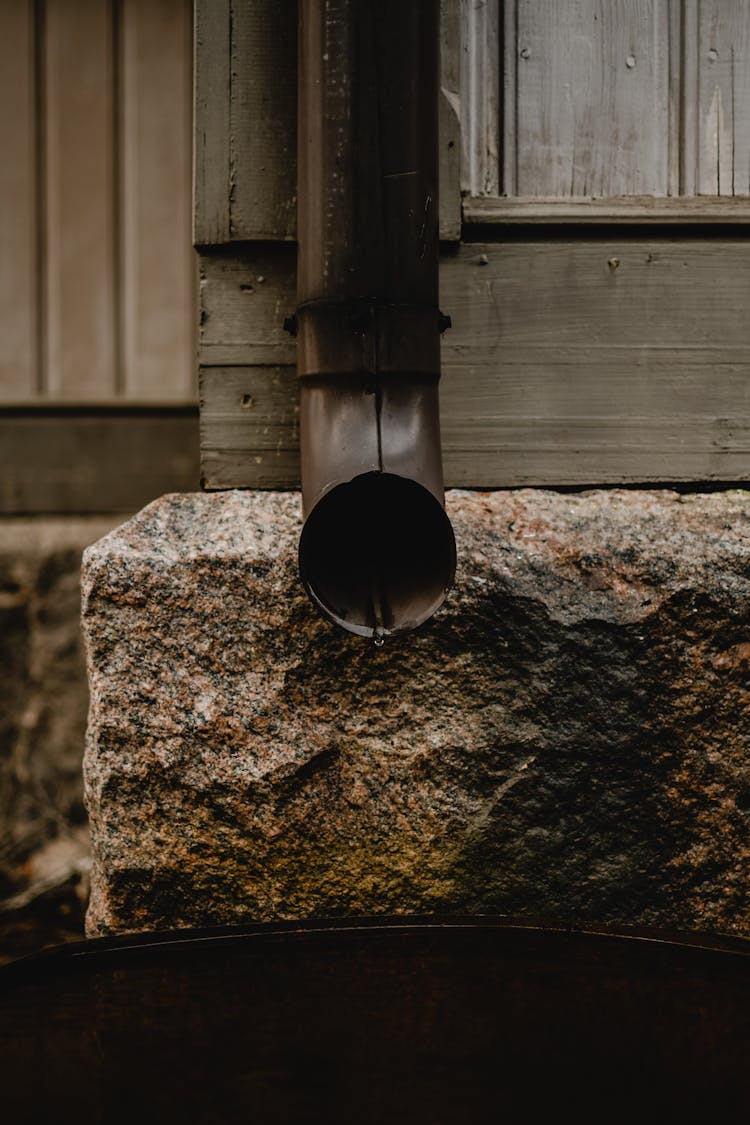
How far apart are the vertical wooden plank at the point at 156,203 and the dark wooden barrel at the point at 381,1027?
2.55m

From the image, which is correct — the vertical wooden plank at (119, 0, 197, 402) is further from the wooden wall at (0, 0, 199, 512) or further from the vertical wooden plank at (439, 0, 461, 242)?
the vertical wooden plank at (439, 0, 461, 242)

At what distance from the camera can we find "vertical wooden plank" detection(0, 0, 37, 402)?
3371 millimetres

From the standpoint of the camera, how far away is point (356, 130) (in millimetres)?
1701

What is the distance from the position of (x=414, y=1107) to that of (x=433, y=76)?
1.70m

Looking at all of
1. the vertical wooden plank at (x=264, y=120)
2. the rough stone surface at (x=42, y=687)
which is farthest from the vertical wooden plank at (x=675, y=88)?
the rough stone surface at (x=42, y=687)

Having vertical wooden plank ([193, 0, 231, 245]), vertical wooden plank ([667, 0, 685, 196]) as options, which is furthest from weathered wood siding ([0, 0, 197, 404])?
vertical wooden plank ([667, 0, 685, 196])

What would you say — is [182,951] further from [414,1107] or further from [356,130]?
[356,130]

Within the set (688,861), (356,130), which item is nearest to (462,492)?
(356,130)

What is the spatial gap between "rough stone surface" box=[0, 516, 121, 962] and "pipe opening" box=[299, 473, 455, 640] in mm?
1994

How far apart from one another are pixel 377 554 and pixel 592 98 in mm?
1205

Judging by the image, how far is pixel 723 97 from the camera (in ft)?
6.89

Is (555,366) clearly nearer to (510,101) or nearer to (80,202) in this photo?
(510,101)

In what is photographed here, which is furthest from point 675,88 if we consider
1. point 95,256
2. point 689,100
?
point 95,256

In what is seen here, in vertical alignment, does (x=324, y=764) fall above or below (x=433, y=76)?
below
